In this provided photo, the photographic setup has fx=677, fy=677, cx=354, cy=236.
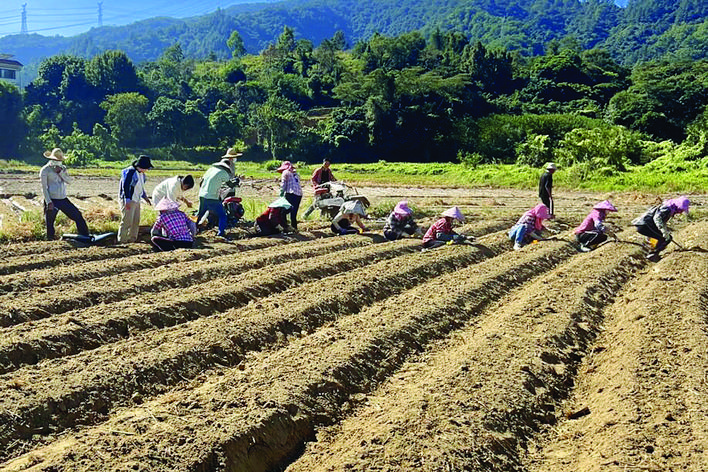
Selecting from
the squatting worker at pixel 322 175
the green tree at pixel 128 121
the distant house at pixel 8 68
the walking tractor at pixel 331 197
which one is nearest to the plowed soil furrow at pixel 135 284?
the walking tractor at pixel 331 197

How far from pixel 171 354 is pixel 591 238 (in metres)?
8.05

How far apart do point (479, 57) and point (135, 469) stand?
5856 cm

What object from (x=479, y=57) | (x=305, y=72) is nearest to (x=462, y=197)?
(x=479, y=57)

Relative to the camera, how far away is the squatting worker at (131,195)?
10.1 metres

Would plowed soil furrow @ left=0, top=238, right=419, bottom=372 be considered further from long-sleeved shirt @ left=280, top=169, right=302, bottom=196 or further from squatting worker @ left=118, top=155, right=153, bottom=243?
long-sleeved shirt @ left=280, top=169, right=302, bottom=196

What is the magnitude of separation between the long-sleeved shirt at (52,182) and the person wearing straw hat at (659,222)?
8.82m

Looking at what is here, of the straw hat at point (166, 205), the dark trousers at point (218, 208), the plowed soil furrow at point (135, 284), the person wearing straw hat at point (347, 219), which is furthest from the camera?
the person wearing straw hat at point (347, 219)

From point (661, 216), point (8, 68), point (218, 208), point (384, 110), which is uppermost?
point (8, 68)

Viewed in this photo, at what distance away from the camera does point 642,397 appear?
5.03 metres

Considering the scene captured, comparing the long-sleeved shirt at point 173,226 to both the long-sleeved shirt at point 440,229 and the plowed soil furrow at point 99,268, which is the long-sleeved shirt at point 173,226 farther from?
the long-sleeved shirt at point 440,229

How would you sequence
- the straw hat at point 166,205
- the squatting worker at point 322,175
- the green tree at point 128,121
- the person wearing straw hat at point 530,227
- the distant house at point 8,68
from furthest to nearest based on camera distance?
1. the distant house at point 8,68
2. the green tree at point 128,121
3. the squatting worker at point 322,175
4. the person wearing straw hat at point 530,227
5. the straw hat at point 166,205

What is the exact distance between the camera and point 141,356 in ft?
17.8

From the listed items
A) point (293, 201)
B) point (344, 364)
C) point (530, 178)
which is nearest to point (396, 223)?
point (293, 201)

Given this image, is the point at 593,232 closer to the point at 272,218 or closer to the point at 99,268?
the point at 272,218
